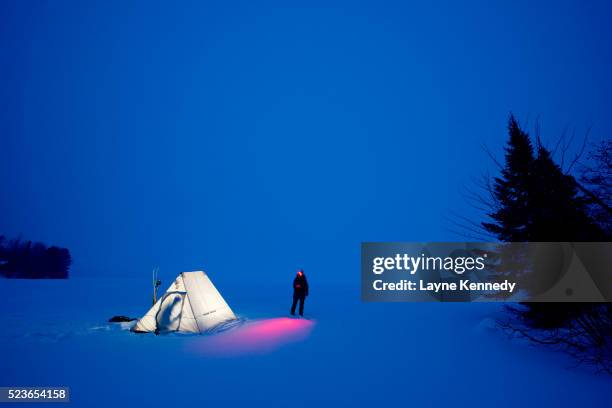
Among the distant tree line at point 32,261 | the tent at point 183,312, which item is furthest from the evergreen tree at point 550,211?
the distant tree line at point 32,261

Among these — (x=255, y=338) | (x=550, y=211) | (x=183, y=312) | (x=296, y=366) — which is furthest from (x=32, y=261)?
(x=550, y=211)

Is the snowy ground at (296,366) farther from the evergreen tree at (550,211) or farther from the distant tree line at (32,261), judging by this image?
the distant tree line at (32,261)

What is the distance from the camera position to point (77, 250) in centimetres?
11394

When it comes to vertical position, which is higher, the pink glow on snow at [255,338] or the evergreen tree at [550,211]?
the evergreen tree at [550,211]

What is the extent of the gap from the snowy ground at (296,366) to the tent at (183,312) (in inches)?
23.9

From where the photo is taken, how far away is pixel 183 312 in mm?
11062

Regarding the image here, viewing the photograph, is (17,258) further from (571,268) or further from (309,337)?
(571,268)

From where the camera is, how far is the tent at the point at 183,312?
10.9 meters

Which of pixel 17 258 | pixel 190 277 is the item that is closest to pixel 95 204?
pixel 17 258

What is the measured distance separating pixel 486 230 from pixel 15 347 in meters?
16.9

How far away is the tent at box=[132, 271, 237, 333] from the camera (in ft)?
35.7

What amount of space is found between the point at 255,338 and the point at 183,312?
2.79 metres

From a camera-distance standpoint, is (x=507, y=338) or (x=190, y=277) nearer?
(x=507, y=338)

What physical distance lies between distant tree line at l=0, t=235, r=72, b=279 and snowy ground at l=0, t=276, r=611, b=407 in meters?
37.6
